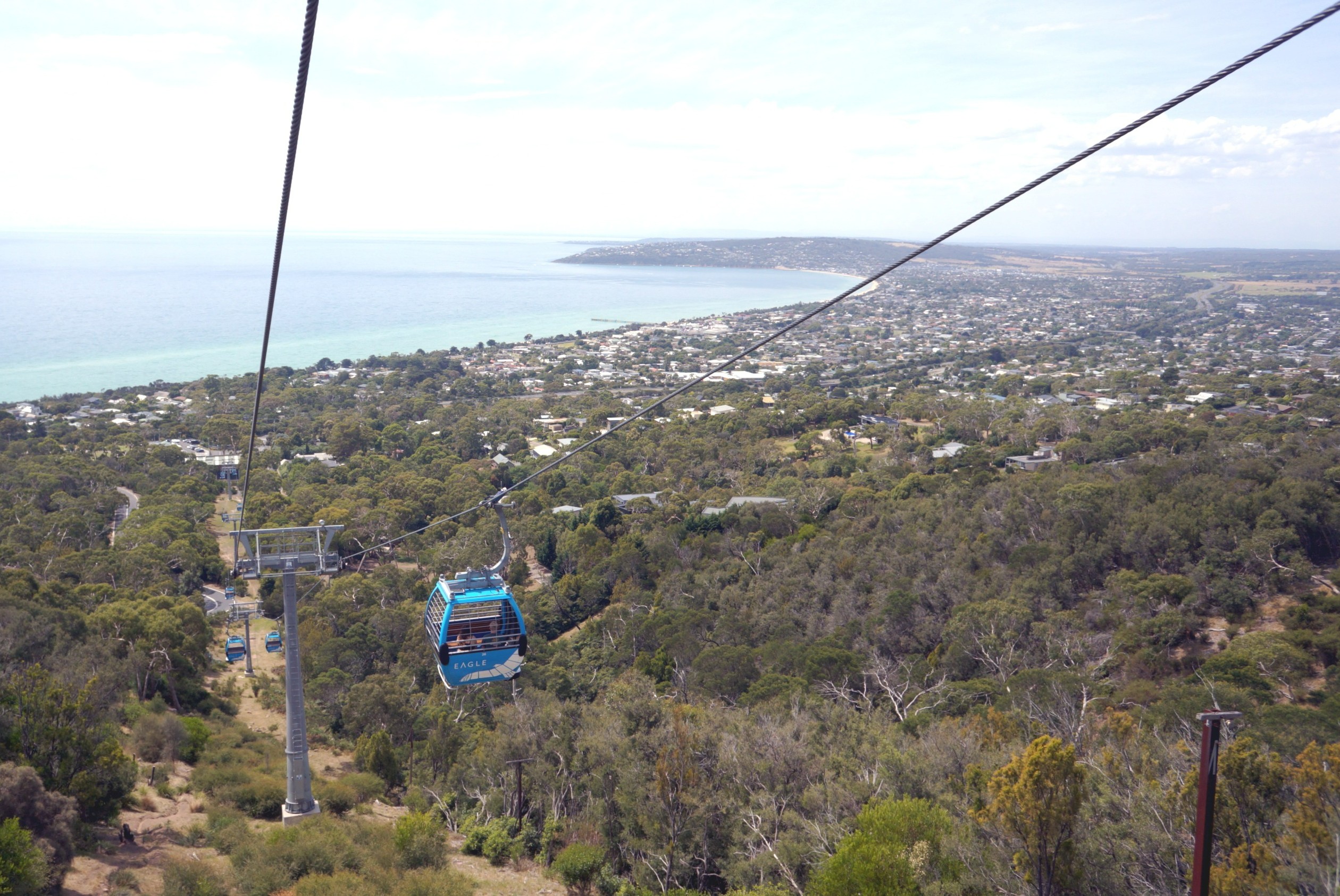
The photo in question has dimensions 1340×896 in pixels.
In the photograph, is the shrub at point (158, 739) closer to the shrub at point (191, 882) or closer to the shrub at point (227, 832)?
the shrub at point (227, 832)

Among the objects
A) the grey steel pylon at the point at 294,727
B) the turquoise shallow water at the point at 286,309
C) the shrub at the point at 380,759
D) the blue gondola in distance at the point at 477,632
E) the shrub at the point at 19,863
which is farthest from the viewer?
the turquoise shallow water at the point at 286,309

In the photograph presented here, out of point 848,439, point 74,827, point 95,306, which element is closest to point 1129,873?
point 74,827

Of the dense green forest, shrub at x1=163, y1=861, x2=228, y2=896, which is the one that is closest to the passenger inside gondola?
the dense green forest

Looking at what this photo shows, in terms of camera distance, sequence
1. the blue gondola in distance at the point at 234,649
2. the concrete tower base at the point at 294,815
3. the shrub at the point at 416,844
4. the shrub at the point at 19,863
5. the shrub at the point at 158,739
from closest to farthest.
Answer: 1. the shrub at the point at 19,863
2. the concrete tower base at the point at 294,815
3. the shrub at the point at 416,844
4. the blue gondola in distance at the point at 234,649
5. the shrub at the point at 158,739

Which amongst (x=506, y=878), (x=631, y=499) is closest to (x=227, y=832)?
(x=506, y=878)

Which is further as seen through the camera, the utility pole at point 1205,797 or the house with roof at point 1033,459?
the house with roof at point 1033,459

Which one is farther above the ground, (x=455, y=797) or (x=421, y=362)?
(x=421, y=362)

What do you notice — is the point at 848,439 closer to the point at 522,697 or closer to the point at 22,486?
the point at 522,697

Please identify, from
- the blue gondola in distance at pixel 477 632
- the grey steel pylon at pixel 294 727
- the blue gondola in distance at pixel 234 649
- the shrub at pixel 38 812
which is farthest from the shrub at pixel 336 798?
the blue gondola in distance at pixel 477 632
